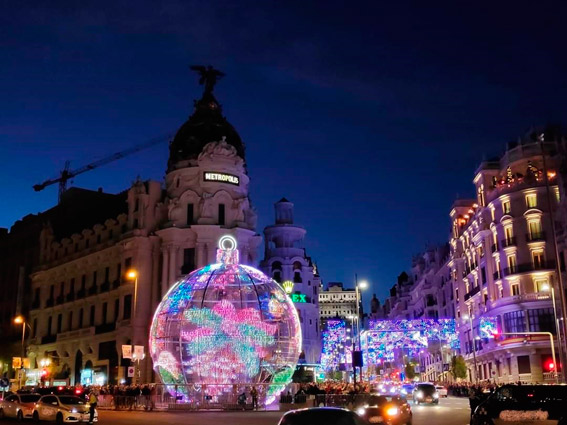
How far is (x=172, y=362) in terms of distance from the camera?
38.3 m

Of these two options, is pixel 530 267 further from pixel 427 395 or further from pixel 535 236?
pixel 427 395

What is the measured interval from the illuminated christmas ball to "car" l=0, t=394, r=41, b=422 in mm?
9725

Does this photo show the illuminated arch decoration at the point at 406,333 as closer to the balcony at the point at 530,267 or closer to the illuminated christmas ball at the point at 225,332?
the balcony at the point at 530,267

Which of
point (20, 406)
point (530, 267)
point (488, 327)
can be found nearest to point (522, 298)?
point (530, 267)

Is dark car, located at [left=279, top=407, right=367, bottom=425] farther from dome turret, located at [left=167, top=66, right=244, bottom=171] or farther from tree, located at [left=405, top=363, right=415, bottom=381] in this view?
tree, located at [left=405, top=363, right=415, bottom=381]

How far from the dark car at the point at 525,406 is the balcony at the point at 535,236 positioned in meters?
49.2

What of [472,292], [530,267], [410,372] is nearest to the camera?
[530,267]

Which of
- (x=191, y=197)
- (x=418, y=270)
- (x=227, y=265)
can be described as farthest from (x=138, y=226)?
(x=418, y=270)

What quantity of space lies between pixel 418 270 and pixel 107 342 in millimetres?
67120

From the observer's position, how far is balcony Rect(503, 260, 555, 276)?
61000 millimetres

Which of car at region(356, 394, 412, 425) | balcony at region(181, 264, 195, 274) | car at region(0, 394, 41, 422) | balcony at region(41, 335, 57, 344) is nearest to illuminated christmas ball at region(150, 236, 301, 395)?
car at region(0, 394, 41, 422)

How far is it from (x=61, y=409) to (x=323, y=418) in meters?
19.8

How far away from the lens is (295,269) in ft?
319

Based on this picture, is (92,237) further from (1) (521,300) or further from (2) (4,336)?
(1) (521,300)
